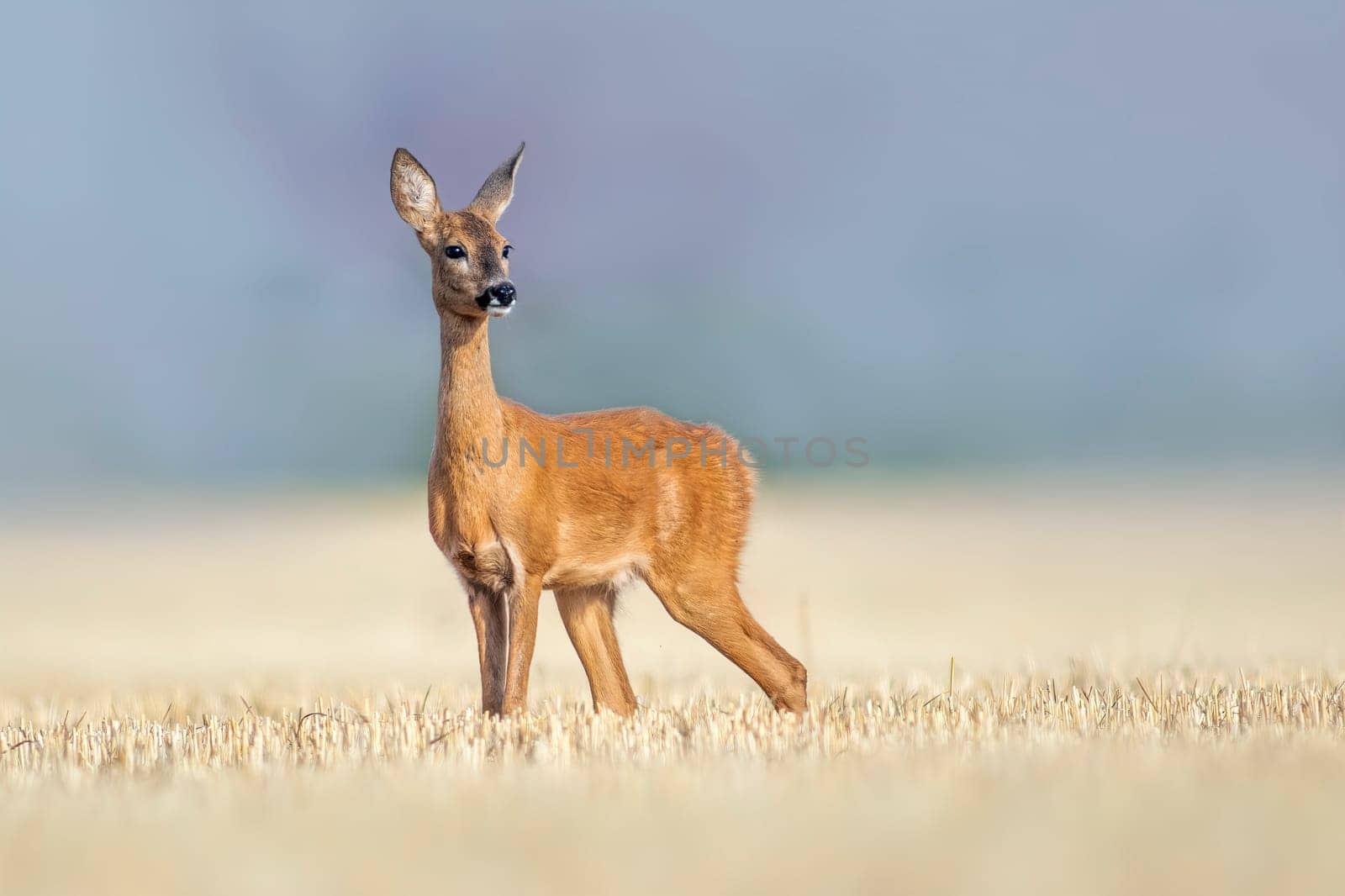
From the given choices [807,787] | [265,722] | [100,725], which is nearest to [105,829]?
[807,787]

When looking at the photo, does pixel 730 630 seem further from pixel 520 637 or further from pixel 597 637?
pixel 520 637

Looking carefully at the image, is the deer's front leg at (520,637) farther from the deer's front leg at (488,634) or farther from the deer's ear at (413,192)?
the deer's ear at (413,192)

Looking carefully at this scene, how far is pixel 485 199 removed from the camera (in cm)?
933

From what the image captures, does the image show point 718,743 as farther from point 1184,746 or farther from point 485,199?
point 485,199

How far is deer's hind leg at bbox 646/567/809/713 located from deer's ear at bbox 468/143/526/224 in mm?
2581

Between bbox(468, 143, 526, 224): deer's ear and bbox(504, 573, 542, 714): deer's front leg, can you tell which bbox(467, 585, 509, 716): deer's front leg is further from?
bbox(468, 143, 526, 224): deer's ear

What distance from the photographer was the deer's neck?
8766 millimetres

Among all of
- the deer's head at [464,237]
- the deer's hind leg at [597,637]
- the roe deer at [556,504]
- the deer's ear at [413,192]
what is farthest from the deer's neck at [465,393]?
the deer's hind leg at [597,637]

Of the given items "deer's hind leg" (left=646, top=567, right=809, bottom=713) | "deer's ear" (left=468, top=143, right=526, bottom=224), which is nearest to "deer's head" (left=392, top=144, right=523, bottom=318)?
"deer's ear" (left=468, top=143, right=526, bottom=224)

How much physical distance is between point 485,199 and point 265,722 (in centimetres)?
359

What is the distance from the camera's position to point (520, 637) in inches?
340

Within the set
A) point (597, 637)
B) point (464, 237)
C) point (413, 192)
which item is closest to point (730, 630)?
point (597, 637)

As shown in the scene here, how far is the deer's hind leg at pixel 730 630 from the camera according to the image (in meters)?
9.65

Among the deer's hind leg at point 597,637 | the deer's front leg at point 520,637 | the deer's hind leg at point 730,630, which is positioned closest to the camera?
the deer's front leg at point 520,637
